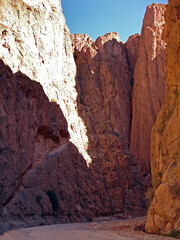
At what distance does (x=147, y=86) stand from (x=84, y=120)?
11376 millimetres

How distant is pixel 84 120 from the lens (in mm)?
39031

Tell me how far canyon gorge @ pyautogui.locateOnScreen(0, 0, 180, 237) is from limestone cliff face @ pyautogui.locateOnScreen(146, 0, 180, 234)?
6 centimetres

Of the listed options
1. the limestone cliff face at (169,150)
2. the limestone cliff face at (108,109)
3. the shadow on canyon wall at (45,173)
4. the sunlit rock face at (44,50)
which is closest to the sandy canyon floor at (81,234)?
the limestone cliff face at (169,150)

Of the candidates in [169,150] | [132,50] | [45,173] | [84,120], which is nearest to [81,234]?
[169,150]

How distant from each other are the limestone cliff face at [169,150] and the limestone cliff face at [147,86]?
76.7 ft

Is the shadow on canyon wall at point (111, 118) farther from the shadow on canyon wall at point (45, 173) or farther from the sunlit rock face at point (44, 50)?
the sunlit rock face at point (44, 50)

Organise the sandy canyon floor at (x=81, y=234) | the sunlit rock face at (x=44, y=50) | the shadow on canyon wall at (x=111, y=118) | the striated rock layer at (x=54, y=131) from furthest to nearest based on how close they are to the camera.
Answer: the shadow on canyon wall at (x=111, y=118)
the sunlit rock face at (x=44, y=50)
the striated rock layer at (x=54, y=131)
the sandy canyon floor at (x=81, y=234)

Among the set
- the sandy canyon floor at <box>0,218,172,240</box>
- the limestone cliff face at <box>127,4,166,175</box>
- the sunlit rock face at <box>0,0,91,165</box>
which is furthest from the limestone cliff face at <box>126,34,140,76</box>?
the sandy canyon floor at <box>0,218,172,240</box>

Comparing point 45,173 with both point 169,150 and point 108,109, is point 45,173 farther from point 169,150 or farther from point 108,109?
point 108,109

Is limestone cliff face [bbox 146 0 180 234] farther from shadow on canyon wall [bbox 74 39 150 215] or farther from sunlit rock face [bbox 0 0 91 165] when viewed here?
shadow on canyon wall [bbox 74 39 150 215]

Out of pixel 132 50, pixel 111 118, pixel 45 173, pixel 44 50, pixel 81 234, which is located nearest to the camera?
pixel 81 234

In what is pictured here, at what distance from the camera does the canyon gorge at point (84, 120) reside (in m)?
16.6

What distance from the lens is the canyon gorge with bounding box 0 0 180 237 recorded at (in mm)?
16625

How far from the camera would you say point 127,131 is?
4375 cm
